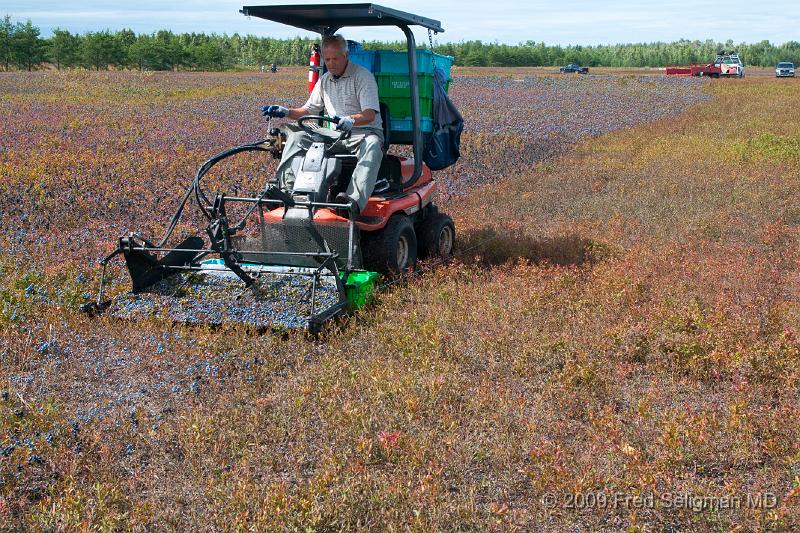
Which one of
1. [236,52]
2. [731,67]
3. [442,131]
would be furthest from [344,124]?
[236,52]

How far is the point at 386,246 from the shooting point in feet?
23.0

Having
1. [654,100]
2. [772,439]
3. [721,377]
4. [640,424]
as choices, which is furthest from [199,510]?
[654,100]

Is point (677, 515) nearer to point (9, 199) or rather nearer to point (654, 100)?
point (9, 199)

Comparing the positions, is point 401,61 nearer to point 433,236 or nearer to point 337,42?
point 337,42

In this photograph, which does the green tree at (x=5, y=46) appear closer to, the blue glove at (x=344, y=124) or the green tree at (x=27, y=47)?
the green tree at (x=27, y=47)

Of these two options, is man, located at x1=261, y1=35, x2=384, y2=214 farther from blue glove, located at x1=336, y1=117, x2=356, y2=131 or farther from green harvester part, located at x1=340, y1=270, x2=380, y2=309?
green harvester part, located at x1=340, y1=270, x2=380, y2=309

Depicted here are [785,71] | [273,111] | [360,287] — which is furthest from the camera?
[785,71]

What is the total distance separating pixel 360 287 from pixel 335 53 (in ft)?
7.42

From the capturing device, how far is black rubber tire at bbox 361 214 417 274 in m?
7.04

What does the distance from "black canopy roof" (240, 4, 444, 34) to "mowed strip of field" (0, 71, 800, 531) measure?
7.61ft

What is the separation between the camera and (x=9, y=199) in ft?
34.7

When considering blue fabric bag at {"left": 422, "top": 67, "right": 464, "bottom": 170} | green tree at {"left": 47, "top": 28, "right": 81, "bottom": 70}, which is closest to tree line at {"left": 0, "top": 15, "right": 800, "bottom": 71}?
green tree at {"left": 47, "top": 28, "right": 81, "bottom": 70}

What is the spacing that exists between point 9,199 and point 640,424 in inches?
363

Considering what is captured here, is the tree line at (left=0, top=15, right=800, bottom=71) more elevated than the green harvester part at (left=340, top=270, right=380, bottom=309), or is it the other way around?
the tree line at (left=0, top=15, right=800, bottom=71)
